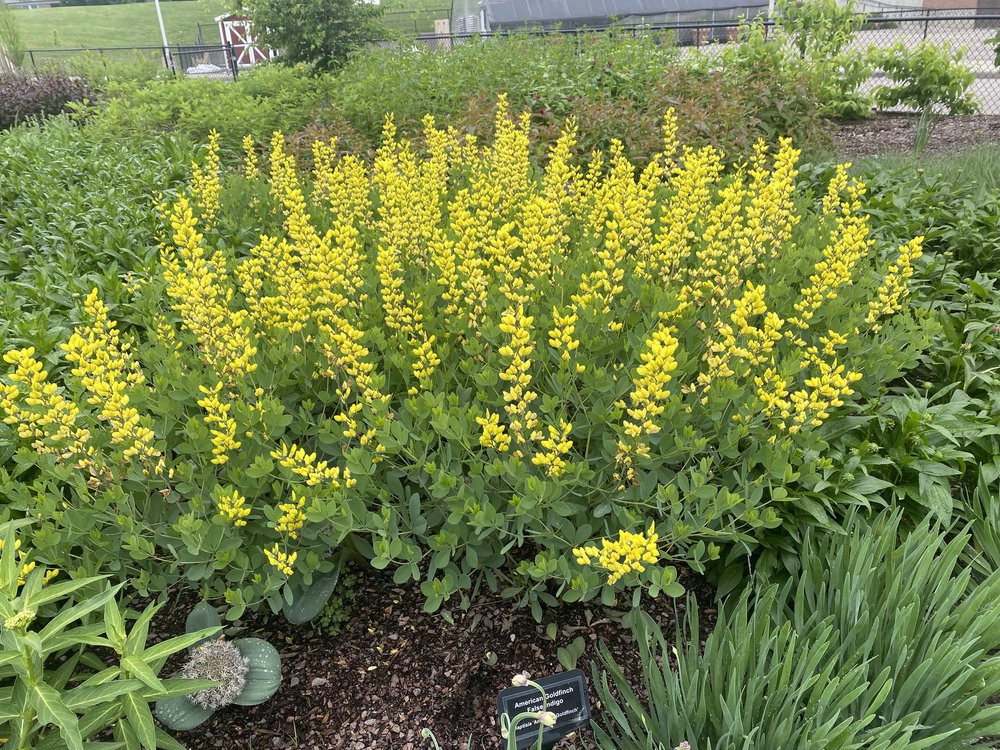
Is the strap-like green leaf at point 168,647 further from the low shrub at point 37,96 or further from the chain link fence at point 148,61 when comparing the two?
the low shrub at point 37,96

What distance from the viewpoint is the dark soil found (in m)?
2.04

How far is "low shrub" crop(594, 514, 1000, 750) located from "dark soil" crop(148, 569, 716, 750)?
254 millimetres

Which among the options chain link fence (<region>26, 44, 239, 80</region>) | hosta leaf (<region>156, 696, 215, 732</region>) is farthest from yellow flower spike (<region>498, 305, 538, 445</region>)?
chain link fence (<region>26, 44, 239, 80</region>)

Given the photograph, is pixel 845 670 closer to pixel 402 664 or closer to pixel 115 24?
pixel 402 664

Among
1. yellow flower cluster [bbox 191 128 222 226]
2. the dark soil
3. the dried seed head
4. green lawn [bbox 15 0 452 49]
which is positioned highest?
green lawn [bbox 15 0 452 49]

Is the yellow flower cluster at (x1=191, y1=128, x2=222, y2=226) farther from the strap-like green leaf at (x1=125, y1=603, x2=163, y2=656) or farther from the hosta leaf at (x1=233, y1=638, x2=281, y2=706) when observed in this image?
the strap-like green leaf at (x1=125, y1=603, x2=163, y2=656)

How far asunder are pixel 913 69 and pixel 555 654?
28.7ft

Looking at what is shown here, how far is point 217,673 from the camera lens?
1.89 meters

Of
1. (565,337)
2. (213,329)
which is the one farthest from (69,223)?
(565,337)

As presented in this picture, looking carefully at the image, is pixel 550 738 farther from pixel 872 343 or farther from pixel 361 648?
pixel 872 343

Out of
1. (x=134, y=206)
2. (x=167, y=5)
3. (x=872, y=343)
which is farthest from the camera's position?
(x=167, y=5)

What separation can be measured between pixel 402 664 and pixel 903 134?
28.3 ft

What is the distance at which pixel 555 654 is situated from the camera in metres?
2.22

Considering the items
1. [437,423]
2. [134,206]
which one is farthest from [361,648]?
[134,206]
